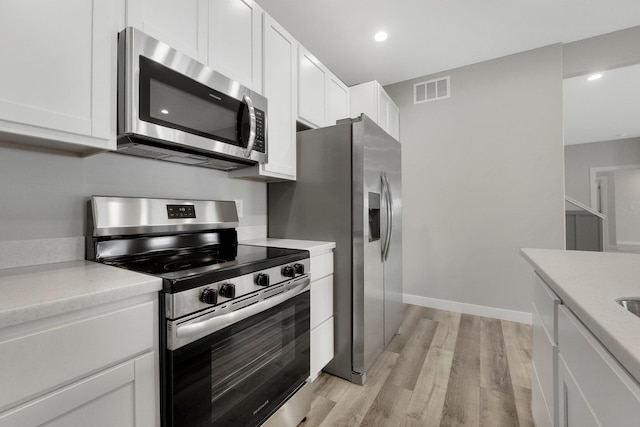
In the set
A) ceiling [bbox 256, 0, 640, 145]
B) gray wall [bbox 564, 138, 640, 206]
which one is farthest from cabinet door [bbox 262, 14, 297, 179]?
gray wall [bbox 564, 138, 640, 206]

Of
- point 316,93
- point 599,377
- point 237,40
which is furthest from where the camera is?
point 316,93

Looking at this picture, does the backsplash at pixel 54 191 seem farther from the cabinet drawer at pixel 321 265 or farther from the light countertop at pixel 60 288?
the cabinet drawer at pixel 321 265

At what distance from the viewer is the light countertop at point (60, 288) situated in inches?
27.7

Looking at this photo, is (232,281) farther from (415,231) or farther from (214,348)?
(415,231)

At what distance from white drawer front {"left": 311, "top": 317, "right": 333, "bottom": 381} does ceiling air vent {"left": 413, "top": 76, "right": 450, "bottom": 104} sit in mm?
2875

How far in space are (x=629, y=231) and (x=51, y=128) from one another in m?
10.1

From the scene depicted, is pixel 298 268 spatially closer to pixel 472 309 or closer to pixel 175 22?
pixel 175 22

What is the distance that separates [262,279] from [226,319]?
0.77ft

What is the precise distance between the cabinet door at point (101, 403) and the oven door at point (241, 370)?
60mm

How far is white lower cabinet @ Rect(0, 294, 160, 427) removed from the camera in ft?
2.27

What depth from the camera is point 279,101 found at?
2.00 m

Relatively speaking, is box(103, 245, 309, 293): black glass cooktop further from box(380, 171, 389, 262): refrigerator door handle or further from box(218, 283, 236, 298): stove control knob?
box(380, 171, 389, 262): refrigerator door handle

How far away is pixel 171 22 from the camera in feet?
4.46

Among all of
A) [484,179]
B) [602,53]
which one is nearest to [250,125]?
[484,179]
